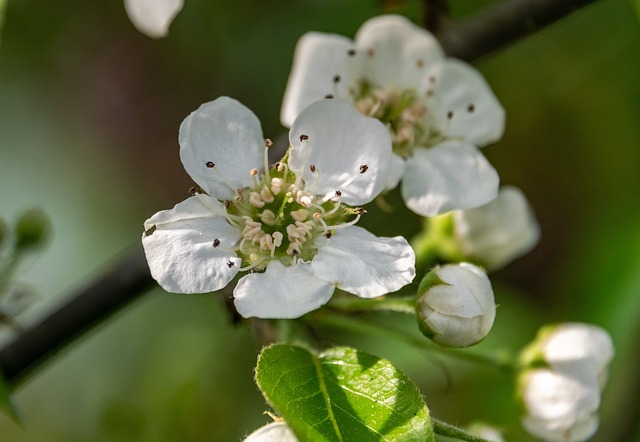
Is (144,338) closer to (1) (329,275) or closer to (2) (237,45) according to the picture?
(2) (237,45)

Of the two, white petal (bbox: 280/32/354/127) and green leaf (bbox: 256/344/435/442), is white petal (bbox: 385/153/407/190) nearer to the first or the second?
white petal (bbox: 280/32/354/127)

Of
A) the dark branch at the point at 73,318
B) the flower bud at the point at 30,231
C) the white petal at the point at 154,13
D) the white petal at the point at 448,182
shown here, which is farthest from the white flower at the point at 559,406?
the flower bud at the point at 30,231

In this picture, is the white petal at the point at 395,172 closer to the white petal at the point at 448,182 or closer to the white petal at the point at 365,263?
the white petal at the point at 448,182

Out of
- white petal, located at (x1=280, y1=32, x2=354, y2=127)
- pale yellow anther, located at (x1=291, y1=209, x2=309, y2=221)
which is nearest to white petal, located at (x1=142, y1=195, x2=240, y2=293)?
pale yellow anther, located at (x1=291, y1=209, x2=309, y2=221)

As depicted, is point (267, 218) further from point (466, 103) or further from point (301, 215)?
point (466, 103)

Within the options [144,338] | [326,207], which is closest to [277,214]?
[326,207]
